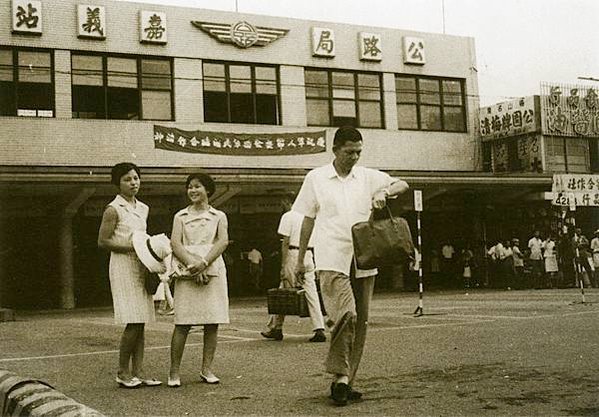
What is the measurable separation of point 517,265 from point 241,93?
10250mm

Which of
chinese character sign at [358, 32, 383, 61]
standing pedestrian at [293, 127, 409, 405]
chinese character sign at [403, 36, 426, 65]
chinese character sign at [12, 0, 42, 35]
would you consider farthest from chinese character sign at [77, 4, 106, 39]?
standing pedestrian at [293, 127, 409, 405]

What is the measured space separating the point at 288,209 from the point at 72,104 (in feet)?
47.3

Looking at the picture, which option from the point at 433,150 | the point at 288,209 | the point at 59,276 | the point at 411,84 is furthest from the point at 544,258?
the point at 288,209

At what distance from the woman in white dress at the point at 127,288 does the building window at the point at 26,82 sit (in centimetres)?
1729

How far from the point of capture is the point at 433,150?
2869 centimetres

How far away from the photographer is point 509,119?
2852 centimetres

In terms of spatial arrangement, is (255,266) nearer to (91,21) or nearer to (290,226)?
(91,21)

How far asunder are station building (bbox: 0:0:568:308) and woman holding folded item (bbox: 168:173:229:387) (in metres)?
14.1

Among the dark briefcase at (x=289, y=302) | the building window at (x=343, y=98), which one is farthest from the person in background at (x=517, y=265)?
the dark briefcase at (x=289, y=302)

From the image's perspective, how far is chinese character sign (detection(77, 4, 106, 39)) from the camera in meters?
23.4

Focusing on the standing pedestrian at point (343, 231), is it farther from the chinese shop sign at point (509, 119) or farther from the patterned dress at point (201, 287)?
the chinese shop sign at point (509, 119)

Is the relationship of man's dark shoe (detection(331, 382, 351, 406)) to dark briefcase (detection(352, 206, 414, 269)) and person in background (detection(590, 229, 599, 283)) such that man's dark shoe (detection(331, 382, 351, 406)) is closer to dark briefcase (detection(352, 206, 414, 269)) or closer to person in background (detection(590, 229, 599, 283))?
dark briefcase (detection(352, 206, 414, 269))

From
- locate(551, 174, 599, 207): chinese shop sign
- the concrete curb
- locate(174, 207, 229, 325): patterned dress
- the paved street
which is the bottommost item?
the paved street

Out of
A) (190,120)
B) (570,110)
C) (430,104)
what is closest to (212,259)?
(190,120)
